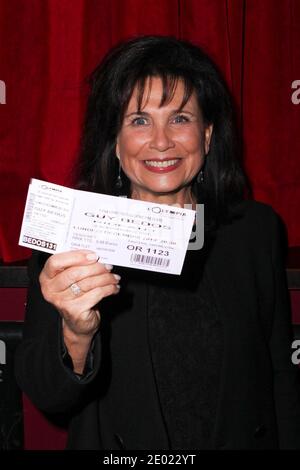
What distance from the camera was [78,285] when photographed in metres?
0.95

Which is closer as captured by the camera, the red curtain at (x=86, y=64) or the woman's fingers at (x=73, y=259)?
the woman's fingers at (x=73, y=259)

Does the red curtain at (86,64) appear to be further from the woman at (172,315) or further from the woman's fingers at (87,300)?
the woman's fingers at (87,300)

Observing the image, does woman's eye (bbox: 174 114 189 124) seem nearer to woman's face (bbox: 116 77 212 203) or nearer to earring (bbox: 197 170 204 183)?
woman's face (bbox: 116 77 212 203)

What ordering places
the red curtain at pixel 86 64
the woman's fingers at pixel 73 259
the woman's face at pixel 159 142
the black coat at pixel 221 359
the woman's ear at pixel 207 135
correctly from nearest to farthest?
the woman's fingers at pixel 73 259, the black coat at pixel 221 359, the woman's face at pixel 159 142, the woman's ear at pixel 207 135, the red curtain at pixel 86 64

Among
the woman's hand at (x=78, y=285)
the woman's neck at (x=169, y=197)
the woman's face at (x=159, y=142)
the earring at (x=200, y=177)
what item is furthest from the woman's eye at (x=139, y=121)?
the woman's hand at (x=78, y=285)

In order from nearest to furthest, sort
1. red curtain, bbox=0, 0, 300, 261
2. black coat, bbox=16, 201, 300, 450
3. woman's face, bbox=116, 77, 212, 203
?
black coat, bbox=16, 201, 300, 450 → woman's face, bbox=116, 77, 212, 203 → red curtain, bbox=0, 0, 300, 261

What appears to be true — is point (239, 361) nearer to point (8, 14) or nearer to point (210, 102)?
point (210, 102)

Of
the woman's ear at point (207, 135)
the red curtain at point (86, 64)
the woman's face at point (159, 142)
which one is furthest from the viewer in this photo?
the red curtain at point (86, 64)

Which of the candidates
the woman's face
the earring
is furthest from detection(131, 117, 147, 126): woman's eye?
the earring

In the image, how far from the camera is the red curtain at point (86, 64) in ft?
5.48

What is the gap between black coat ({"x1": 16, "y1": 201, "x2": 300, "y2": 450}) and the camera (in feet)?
3.69

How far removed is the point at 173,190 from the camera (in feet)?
4.19

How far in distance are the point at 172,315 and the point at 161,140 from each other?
372mm

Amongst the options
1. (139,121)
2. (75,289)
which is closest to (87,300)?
(75,289)
